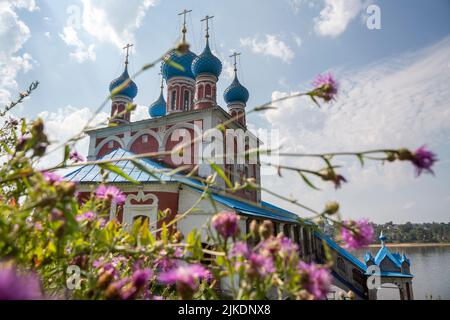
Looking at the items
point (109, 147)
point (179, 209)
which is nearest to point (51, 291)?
point (179, 209)

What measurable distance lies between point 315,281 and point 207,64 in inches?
605

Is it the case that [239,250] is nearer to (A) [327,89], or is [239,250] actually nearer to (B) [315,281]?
(B) [315,281]

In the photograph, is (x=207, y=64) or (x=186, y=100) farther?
(x=186, y=100)

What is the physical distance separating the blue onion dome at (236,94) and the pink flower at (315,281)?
58.7 ft

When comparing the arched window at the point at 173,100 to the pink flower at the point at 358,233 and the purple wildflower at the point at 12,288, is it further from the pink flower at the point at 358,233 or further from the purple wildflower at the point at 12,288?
the purple wildflower at the point at 12,288

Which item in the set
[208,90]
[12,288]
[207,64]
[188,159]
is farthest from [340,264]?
[12,288]

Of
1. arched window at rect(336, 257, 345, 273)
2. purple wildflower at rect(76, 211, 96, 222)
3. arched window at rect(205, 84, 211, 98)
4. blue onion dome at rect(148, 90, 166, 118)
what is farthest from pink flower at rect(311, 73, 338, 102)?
blue onion dome at rect(148, 90, 166, 118)

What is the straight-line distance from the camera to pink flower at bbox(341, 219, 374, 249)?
2.63 feet

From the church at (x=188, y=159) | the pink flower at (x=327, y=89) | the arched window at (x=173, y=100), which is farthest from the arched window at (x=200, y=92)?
the pink flower at (x=327, y=89)

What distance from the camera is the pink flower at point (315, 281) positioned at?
2.07 feet

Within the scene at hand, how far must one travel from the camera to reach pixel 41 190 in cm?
63

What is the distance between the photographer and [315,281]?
0.64 m

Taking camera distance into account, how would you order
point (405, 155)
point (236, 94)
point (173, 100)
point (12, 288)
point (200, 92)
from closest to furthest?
point (12, 288) → point (405, 155) → point (200, 92) → point (173, 100) → point (236, 94)

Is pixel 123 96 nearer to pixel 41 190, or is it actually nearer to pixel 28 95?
pixel 28 95
